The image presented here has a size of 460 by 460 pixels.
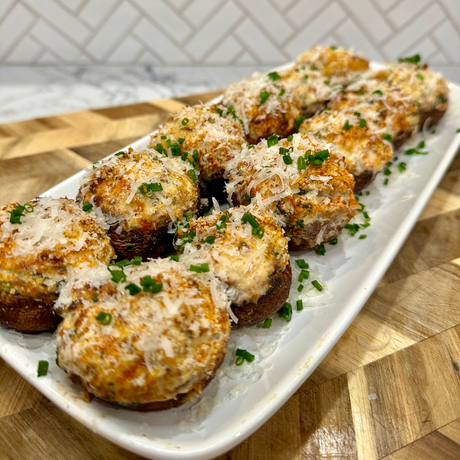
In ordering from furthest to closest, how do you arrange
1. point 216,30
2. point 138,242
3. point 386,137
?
point 216,30 < point 386,137 < point 138,242

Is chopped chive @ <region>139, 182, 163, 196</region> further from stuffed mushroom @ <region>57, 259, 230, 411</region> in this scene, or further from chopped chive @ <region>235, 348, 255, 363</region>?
chopped chive @ <region>235, 348, 255, 363</region>

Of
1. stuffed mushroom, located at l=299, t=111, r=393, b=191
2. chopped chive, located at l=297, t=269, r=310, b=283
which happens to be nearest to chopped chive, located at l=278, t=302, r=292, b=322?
chopped chive, located at l=297, t=269, r=310, b=283

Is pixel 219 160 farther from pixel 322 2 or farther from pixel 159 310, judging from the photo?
pixel 322 2

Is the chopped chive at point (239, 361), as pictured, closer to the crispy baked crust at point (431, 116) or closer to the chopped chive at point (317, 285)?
the chopped chive at point (317, 285)

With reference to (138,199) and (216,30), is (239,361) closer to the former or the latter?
(138,199)

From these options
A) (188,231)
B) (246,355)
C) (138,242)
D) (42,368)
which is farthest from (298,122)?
(42,368)

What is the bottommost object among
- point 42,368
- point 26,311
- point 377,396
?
point 377,396

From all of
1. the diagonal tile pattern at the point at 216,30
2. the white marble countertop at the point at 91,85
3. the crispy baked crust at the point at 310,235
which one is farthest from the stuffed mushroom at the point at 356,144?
the diagonal tile pattern at the point at 216,30
